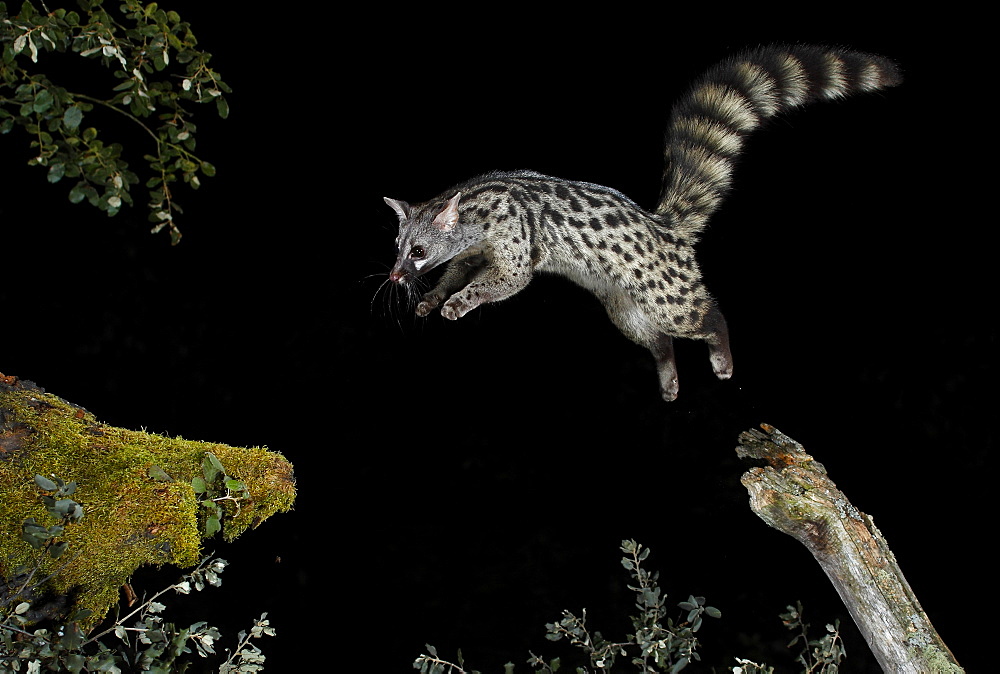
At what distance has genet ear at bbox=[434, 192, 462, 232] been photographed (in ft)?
10.1

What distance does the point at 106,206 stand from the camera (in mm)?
2258

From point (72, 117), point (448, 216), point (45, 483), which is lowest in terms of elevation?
point (45, 483)

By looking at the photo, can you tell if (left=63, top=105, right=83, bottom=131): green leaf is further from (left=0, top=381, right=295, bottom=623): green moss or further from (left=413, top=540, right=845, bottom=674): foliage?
(left=413, top=540, right=845, bottom=674): foliage

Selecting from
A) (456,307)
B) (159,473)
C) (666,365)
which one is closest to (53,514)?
(159,473)

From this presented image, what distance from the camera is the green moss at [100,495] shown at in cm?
236

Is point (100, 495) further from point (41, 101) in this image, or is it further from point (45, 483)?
point (41, 101)

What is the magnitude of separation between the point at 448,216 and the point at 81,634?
5.71 feet

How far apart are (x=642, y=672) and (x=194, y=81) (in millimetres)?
2285

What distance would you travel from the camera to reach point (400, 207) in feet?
10.4

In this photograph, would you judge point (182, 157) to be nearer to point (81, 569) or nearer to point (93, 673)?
point (81, 569)

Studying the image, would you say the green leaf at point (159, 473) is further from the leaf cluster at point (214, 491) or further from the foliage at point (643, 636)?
the foliage at point (643, 636)

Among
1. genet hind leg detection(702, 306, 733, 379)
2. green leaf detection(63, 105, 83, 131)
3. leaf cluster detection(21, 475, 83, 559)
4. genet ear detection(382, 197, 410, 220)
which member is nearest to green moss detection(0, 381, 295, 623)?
leaf cluster detection(21, 475, 83, 559)

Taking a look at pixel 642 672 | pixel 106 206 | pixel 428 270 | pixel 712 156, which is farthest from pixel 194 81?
pixel 642 672

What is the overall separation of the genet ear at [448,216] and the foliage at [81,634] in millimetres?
1386
